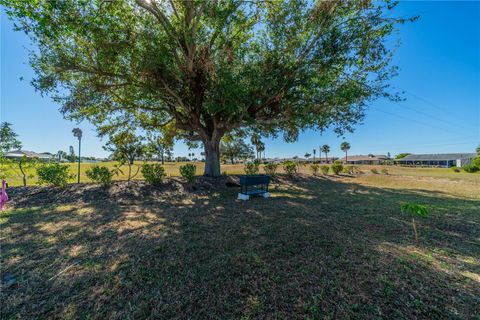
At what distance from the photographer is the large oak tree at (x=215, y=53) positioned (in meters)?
6.80

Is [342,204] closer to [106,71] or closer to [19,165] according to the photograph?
[106,71]

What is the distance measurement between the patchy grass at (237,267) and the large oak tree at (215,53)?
211 inches

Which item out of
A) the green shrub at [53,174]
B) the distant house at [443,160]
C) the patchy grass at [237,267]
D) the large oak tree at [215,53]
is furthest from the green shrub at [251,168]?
the distant house at [443,160]

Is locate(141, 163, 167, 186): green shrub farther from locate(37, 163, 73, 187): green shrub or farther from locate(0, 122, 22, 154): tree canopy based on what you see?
locate(0, 122, 22, 154): tree canopy

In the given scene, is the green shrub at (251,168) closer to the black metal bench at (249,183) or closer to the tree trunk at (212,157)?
the tree trunk at (212,157)

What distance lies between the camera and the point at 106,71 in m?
8.10

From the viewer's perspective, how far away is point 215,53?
847cm

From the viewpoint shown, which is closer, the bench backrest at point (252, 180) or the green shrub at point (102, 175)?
the bench backrest at point (252, 180)

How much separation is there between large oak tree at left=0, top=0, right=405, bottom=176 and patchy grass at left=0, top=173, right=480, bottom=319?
17.6 ft

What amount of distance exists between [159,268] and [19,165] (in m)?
10.7

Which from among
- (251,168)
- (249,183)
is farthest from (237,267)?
(251,168)

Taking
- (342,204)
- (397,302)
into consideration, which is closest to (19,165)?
(397,302)

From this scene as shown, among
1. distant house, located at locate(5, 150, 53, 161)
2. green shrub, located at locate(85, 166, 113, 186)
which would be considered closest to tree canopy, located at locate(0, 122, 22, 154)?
distant house, located at locate(5, 150, 53, 161)

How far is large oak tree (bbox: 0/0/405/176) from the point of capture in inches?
268
